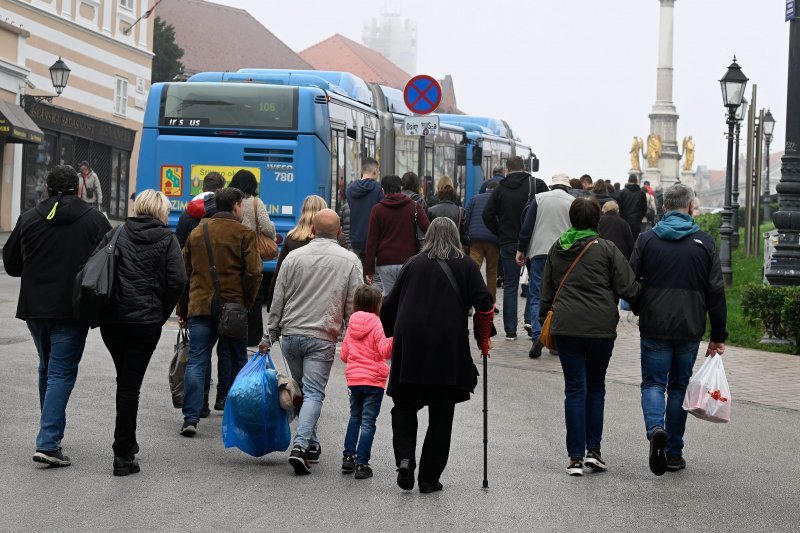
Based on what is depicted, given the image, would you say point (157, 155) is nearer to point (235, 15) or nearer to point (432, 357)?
point (432, 357)

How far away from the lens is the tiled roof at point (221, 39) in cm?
8369

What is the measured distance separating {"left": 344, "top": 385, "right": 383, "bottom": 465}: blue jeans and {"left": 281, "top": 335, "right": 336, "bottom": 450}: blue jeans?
0.27m

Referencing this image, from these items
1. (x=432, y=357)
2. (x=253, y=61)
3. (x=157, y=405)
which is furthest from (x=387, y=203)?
(x=253, y=61)

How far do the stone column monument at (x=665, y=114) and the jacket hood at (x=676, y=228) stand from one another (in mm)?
80883

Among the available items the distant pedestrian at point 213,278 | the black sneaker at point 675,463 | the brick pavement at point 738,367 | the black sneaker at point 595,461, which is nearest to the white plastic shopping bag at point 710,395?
the black sneaker at point 675,463

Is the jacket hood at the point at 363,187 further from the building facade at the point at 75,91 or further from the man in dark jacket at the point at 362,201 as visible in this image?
the building facade at the point at 75,91

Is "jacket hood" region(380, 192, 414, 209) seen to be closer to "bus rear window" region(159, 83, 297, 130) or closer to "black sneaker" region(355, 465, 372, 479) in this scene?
"bus rear window" region(159, 83, 297, 130)

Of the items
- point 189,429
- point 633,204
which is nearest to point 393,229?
point 189,429

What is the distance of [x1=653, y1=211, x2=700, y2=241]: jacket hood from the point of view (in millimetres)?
Result: 8852

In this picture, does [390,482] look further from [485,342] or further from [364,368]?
[485,342]

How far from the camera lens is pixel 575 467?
8.62 meters

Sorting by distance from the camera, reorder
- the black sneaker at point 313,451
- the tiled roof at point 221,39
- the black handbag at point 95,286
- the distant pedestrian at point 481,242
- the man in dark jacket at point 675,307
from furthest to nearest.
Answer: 1. the tiled roof at point 221,39
2. the distant pedestrian at point 481,242
3. the man in dark jacket at point 675,307
4. the black sneaker at point 313,451
5. the black handbag at point 95,286

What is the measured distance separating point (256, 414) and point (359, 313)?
878 millimetres

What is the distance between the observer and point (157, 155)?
1859 centimetres
